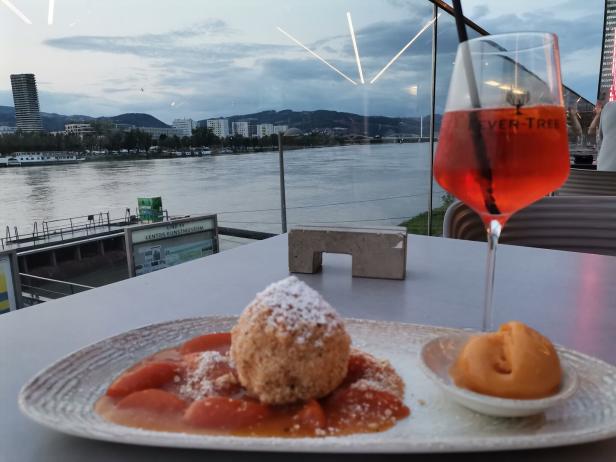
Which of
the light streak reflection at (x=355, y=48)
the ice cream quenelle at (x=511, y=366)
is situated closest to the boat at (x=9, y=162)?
the light streak reflection at (x=355, y=48)

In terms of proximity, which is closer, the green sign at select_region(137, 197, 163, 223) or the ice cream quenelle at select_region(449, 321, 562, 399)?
the ice cream quenelle at select_region(449, 321, 562, 399)

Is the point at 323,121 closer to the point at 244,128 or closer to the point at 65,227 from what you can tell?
the point at 244,128

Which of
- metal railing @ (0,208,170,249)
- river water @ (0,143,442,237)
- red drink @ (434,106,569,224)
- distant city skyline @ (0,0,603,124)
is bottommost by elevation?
metal railing @ (0,208,170,249)

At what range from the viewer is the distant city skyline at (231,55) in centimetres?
319

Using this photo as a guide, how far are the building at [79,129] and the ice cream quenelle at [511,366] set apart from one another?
300 centimetres

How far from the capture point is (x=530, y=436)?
0.40 meters

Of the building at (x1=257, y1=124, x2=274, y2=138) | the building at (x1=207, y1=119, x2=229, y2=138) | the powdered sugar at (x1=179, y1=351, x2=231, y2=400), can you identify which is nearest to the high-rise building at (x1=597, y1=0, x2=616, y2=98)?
the building at (x1=257, y1=124, x2=274, y2=138)

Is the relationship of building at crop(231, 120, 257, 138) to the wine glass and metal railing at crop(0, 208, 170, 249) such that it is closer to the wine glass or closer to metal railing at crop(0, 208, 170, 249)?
metal railing at crop(0, 208, 170, 249)

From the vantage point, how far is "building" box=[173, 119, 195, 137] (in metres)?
3.27

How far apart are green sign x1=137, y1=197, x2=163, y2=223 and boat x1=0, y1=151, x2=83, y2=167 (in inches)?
34.2

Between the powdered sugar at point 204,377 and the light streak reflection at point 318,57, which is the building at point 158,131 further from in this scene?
the powdered sugar at point 204,377

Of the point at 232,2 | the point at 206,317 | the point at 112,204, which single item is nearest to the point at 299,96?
the point at 232,2

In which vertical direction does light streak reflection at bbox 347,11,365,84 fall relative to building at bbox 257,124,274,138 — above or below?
above

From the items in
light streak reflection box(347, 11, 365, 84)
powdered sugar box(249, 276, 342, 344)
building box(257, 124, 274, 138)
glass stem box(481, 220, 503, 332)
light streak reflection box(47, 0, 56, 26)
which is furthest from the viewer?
light streak reflection box(347, 11, 365, 84)
